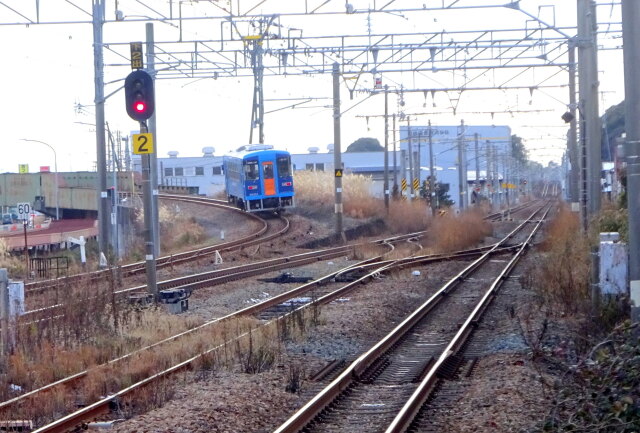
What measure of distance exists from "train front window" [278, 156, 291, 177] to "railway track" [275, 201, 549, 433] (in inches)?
1047

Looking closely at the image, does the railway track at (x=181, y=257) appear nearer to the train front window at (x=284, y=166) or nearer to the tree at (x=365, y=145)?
the train front window at (x=284, y=166)

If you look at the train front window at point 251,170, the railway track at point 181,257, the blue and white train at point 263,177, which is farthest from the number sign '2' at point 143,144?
the train front window at point 251,170

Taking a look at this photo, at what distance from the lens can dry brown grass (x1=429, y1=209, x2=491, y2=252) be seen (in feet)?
116

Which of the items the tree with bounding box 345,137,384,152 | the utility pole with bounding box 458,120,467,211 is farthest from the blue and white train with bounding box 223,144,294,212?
the tree with bounding box 345,137,384,152

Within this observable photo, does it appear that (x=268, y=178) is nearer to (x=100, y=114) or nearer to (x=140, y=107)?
(x=100, y=114)

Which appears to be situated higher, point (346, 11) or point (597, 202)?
point (346, 11)

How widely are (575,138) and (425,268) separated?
7.39 meters

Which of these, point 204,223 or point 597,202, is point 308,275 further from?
point 204,223

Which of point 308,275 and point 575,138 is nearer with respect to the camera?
point 308,275

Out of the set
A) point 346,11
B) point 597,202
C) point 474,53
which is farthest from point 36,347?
point 474,53

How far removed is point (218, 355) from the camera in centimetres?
1195

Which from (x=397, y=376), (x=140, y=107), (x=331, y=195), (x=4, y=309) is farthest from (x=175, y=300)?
(x=331, y=195)

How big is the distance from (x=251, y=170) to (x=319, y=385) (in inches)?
1350

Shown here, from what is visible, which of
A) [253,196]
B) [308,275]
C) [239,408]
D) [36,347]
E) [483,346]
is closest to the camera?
[239,408]
